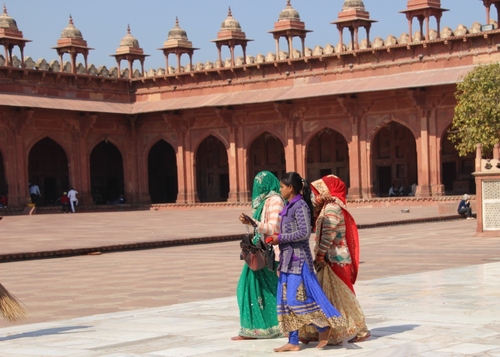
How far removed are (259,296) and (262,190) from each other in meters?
0.61

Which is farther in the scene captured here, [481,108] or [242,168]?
[242,168]

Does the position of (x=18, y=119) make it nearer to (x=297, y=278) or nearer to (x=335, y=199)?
(x=335, y=199)

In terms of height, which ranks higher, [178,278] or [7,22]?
[7,22]

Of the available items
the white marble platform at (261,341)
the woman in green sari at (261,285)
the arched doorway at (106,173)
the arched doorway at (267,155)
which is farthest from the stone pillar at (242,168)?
the woman in green sari at (261,285)

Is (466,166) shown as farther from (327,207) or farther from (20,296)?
(327,207)

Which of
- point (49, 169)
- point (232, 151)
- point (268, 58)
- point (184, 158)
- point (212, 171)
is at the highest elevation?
point (268, 58)

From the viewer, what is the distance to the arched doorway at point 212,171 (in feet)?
111

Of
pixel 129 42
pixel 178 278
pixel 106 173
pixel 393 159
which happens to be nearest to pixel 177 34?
pixel 129 42

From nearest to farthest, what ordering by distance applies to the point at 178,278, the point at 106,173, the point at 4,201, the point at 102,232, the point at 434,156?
the point at 178,278
the point at 102,232
the point at 434,156
the point at 4,201
the point at 106,173

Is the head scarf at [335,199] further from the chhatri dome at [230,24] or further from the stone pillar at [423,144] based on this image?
the chhatri dome at [230,24]

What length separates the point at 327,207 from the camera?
5.57 metres

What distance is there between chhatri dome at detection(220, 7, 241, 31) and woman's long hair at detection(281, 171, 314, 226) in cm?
2657

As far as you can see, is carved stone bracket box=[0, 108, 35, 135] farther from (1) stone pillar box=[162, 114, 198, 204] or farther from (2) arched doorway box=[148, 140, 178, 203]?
(2) arched doorway box=[148, 140, 178, 203]

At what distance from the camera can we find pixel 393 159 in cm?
3042
